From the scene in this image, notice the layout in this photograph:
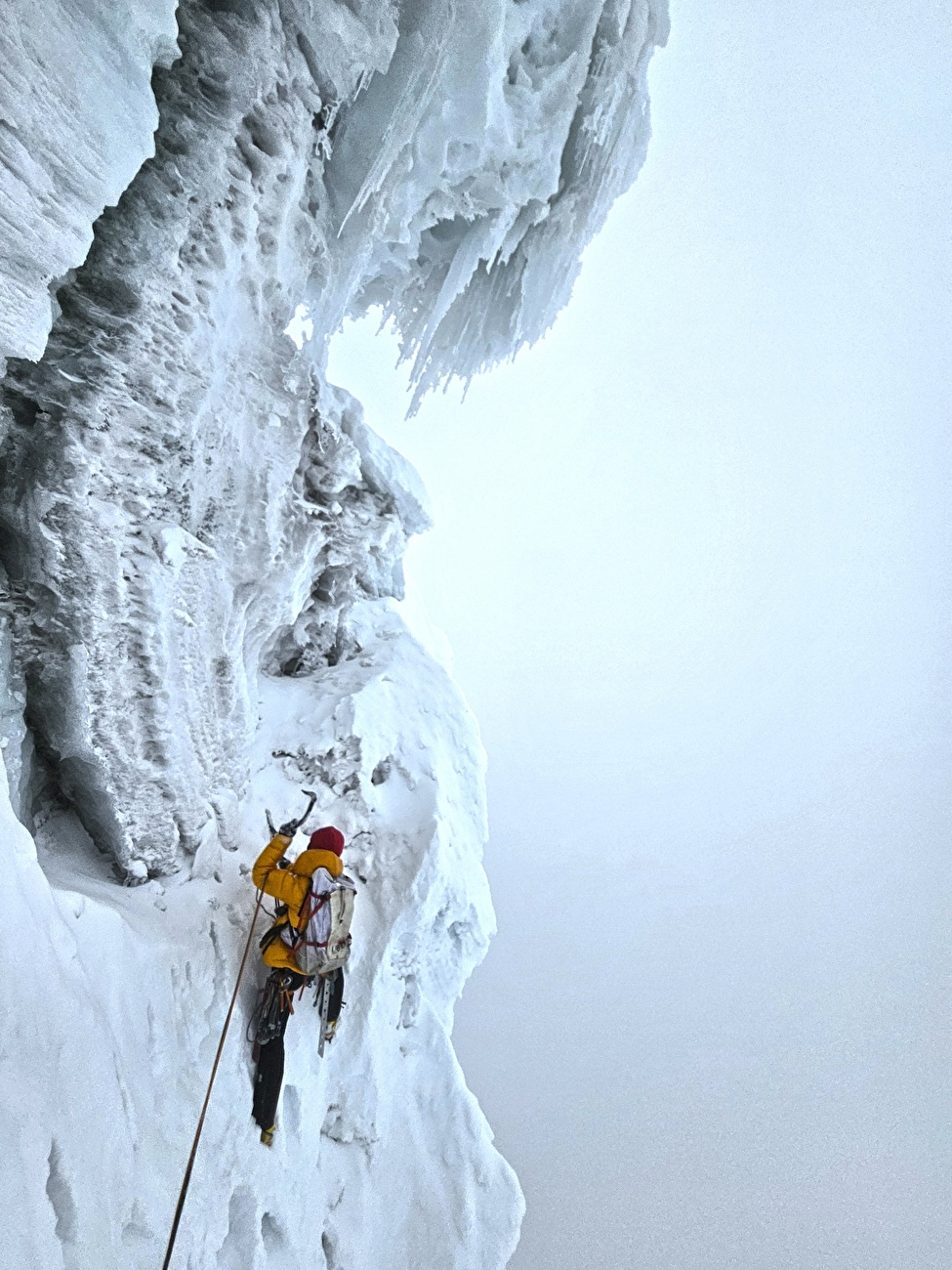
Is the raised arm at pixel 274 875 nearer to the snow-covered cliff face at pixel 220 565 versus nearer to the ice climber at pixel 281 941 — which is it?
the ice climber at pixel 281 941

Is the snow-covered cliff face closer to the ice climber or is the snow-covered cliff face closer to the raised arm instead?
the ice climber

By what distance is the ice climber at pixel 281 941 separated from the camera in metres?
3.24

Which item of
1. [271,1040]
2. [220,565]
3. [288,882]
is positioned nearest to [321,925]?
[288,882]

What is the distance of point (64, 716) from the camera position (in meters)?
3.04

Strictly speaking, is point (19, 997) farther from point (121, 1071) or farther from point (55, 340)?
point (55, 340)

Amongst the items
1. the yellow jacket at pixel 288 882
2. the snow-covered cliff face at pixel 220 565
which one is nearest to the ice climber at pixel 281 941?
the yellow jacket at pixel 288 882

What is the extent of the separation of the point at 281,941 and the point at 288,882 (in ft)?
1.10

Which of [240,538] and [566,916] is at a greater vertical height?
[240,538]

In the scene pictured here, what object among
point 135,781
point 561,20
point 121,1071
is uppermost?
point 561,20

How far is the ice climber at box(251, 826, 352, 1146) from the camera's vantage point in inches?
128

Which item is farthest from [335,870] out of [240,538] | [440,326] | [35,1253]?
[440,326]

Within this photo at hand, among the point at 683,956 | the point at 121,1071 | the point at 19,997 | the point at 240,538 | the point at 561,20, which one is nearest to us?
the point at 19,997

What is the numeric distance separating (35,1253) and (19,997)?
2.05 feet

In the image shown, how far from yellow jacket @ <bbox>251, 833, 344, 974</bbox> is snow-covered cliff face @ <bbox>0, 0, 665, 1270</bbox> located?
30 centimetres
